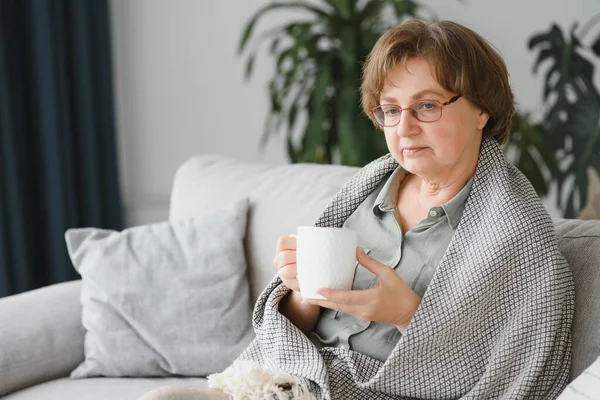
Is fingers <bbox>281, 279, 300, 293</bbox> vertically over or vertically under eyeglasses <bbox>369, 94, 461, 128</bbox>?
under

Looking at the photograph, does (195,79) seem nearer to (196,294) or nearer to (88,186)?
(88,186)

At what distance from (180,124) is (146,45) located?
38 centimetres

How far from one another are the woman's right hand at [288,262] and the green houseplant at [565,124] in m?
1.65

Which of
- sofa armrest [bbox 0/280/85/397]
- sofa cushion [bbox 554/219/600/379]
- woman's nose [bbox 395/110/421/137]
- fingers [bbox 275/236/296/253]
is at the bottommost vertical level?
sofa armrest [bbox 0/280/85/397]

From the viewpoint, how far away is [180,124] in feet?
11.5

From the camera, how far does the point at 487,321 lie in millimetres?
1396

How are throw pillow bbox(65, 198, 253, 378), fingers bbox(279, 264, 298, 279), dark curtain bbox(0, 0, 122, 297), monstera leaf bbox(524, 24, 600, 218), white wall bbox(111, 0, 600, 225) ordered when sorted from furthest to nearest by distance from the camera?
white wall bbox(111, 0, 600, 225)
dark curtain bbox(0, 0, 122, 297)
monstera leaf bbox(524, 24, 600, 218)
throw pillow bbox(65, 198, 253, 378)
fingers bbox(279, 264, 298, 279)

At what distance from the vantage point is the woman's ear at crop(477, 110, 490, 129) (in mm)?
1467

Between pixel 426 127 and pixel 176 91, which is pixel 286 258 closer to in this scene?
pixel 426 127

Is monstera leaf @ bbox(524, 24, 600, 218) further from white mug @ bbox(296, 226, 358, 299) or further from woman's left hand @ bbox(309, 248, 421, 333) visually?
white mug @ bbox(296, 226, 358, 299)

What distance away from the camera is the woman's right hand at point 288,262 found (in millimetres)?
1417

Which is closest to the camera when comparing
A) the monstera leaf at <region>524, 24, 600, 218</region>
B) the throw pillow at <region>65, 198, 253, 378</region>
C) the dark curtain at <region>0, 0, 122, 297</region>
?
the throw pillow at <region>65, 198, 253, 378</region>

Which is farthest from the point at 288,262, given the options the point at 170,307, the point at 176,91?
the point at 176,91

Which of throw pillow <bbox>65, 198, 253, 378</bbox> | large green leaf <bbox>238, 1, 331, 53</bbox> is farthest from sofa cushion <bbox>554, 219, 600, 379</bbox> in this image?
large green leaf <bbox>238, 1, 331, 53</bbox>
